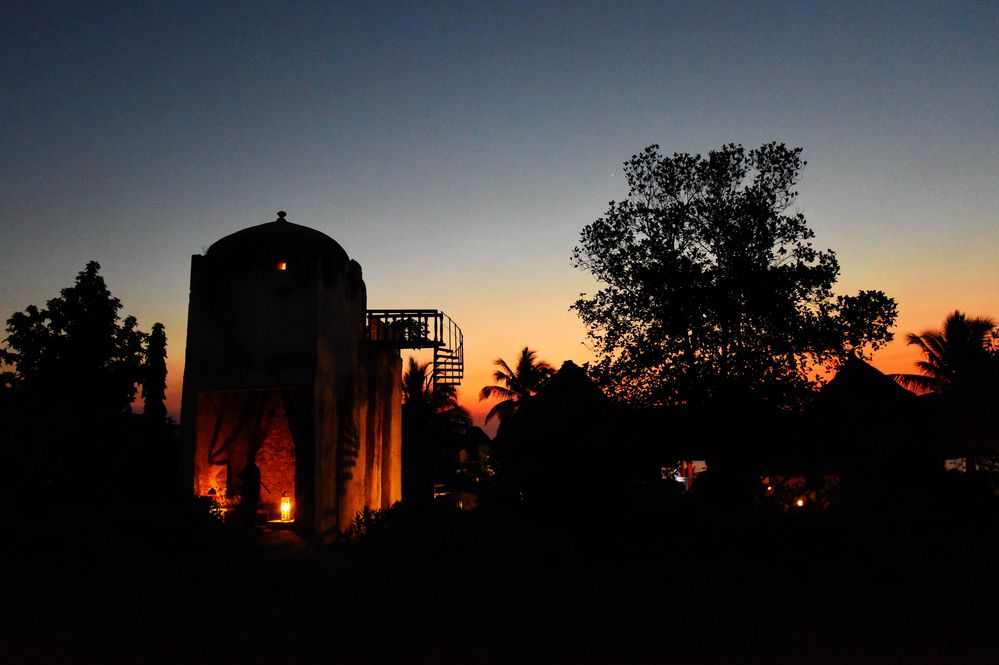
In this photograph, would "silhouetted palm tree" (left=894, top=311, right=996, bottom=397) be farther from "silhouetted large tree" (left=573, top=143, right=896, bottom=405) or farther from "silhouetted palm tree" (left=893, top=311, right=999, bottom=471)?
"silhouetted large tree" (left=573, top=143, right=896, bottom=405)

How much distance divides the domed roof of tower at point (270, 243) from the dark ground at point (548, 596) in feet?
26.7

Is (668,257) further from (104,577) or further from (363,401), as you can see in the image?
(104,577)

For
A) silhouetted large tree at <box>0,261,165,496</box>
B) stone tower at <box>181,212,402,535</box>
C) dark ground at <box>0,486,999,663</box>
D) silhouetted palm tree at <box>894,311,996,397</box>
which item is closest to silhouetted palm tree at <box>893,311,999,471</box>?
silhouetted palm tree at <box>894,311,996,397</box>

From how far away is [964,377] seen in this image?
2503cm

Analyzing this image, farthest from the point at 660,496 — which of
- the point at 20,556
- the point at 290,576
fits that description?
the point at 20,556

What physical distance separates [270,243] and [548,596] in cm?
1130

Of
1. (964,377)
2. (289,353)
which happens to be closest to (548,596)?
(289,353)

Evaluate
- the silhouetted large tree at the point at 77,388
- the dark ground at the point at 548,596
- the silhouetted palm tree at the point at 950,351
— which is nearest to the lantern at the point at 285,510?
the silhouetted large tree at the point at 77,388

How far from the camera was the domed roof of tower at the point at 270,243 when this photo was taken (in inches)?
655

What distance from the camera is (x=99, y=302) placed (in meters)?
23.5

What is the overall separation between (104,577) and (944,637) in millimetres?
9085

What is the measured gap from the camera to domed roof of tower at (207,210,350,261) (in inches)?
655

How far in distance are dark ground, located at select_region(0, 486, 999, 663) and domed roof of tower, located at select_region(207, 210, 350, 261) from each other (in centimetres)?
813

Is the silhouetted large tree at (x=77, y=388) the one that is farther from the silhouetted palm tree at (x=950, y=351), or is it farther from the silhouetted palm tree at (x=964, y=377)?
the silhouetted palm tree at (x=950, y=351)
